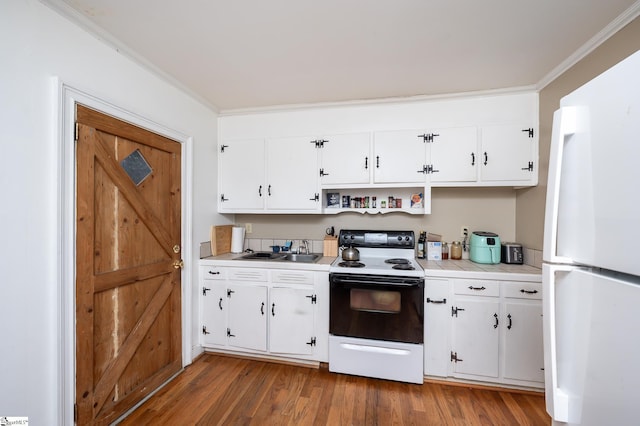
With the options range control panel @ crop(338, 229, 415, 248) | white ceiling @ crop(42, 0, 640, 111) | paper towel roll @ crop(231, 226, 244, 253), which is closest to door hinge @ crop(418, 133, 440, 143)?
white ceiling @ crop(42, 0, 640, 111)

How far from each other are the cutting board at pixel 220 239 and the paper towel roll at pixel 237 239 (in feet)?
0.15

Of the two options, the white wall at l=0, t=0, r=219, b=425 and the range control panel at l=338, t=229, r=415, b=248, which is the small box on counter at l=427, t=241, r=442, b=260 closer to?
the range control panel at l=338, t=229, r=415, b=248

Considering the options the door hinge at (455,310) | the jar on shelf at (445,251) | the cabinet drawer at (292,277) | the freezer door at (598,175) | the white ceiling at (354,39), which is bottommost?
the door hinge at (455,310)

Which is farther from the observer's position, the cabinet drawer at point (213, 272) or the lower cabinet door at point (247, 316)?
the cabinet drawer at point (213, 272)

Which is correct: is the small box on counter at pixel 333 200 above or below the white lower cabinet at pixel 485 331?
above

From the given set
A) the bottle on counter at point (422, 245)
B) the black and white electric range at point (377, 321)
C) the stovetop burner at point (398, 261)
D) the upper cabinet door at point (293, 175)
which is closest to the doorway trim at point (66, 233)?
the upper cabinet door at point (293, 175)

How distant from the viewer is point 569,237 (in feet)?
2.29

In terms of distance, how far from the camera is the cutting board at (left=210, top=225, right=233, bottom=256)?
2715 millimetres

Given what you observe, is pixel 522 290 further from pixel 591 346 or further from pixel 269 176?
pixel 269 176

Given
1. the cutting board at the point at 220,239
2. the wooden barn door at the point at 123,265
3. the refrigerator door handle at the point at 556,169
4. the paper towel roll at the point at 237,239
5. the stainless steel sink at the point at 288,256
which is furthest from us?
the paper towel roll at the point at 237,239

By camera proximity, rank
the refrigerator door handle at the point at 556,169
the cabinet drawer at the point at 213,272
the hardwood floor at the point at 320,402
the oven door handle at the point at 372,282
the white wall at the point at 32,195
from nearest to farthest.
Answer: the refrigerator door handle at the point at 556,169 < the white wall at the point at 32,195 < the hardwood floor at the point at 320,402 < the oven door handle at the point at 372,282 < the cabinet drawer at the point at 213,272

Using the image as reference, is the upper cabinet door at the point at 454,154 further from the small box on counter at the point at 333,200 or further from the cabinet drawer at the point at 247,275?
the cabinet drawer at the point at 247,275

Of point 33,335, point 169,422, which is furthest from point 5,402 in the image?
point 169,422

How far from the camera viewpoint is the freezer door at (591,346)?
535mm
